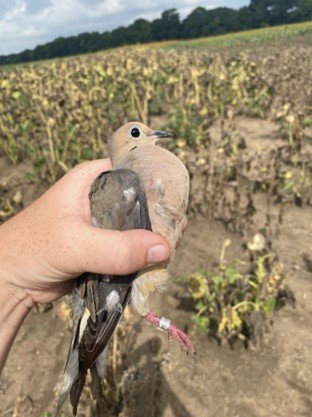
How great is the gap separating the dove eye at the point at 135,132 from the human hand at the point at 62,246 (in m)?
0.63

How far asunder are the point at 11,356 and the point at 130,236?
3.15 meters

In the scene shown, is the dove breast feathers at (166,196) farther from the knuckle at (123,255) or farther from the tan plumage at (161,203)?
the knuckle at (123,255)

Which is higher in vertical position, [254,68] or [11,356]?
[254,68]

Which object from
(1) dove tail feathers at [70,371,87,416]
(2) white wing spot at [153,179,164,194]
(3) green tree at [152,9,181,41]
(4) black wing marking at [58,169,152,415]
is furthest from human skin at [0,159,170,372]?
(3) green tree at [152,9,181,41]

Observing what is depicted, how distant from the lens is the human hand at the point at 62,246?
7.75 feet

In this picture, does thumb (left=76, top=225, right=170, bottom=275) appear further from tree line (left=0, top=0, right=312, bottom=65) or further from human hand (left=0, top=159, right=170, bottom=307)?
tree line (left=0, top=0, right=312, bottom=65)

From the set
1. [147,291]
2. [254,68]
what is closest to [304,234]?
[147,291]

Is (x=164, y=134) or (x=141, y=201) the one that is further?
(x=164, y=134)

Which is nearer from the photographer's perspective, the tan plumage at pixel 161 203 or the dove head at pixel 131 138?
the tan plumage at pixel 161 203

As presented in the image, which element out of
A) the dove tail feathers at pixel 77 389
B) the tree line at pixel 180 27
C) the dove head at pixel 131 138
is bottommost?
the tree line at pixel 180 27

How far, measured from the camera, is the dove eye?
3.49 m

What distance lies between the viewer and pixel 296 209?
6.43 metres

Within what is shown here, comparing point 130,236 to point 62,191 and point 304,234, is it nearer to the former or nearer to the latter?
point 62,191

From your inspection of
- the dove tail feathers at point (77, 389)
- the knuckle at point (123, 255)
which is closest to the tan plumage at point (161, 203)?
the knuckle at point (123, 255)
